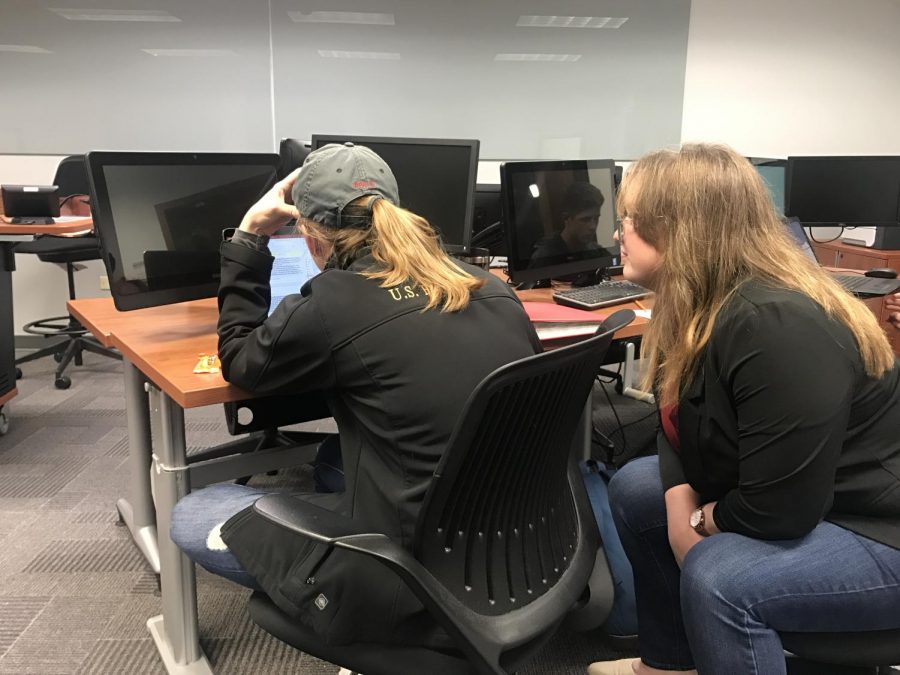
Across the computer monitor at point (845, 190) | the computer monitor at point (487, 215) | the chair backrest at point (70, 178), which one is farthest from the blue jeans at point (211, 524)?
the computer monitor at point (845, 190)

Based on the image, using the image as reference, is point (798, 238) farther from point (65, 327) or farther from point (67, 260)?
point (65, 327)

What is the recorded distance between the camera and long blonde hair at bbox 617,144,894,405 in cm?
111

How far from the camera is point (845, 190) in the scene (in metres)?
3.62

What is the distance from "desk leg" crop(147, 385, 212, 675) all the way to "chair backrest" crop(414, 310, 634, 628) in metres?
0.71

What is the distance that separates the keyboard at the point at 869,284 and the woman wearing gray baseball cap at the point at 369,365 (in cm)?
162

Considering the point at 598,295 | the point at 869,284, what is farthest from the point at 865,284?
the point at 598,295

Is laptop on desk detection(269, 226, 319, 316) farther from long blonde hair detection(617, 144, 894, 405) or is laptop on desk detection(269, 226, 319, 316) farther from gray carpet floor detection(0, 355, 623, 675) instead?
long blonde hair detection(617, 144, 894, 405)

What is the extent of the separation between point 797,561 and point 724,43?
13.4 feet

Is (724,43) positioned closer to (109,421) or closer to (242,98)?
(242,98)

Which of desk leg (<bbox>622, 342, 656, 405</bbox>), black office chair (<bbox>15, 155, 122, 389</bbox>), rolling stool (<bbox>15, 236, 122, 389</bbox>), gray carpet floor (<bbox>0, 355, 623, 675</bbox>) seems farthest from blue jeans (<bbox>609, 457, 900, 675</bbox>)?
black office chair (<bbox>15, 155, 122, 389</bbox>)

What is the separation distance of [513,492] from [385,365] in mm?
261

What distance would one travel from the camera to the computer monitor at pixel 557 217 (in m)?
2.15

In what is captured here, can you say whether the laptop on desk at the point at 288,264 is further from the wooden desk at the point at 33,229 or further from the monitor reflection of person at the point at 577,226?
the wooden desk at the point at 33,229

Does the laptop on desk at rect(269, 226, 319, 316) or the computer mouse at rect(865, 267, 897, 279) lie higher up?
the laptop on desk at rect(269, 226, 319, 316)
